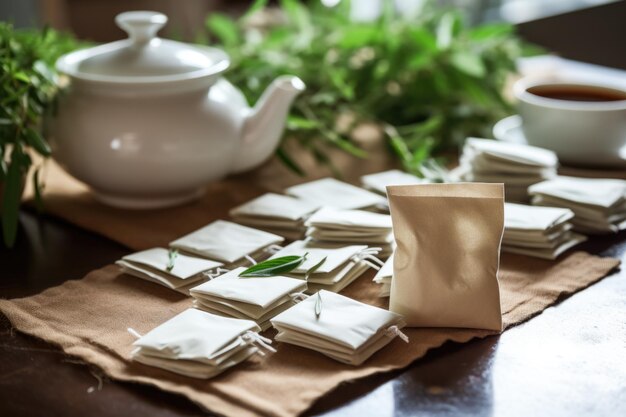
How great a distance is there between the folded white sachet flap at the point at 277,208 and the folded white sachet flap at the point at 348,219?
0.05 m

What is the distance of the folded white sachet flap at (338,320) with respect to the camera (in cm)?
73

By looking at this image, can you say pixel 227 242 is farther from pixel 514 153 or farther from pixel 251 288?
pixel 514 153

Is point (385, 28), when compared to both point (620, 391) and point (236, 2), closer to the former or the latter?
point (620, 391)

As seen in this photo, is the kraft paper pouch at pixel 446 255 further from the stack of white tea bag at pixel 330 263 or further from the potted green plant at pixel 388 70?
the potted green plant at pixel 388 70

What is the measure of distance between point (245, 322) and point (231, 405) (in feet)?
0.35

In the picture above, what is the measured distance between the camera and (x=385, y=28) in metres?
1.48

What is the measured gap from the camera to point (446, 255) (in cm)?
79

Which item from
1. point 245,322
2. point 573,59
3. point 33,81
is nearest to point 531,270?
point 245,322

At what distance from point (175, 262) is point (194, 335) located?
208mm

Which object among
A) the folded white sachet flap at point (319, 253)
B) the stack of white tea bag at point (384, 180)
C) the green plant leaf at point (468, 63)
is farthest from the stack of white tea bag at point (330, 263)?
the green plant leaf at point (468, 63)

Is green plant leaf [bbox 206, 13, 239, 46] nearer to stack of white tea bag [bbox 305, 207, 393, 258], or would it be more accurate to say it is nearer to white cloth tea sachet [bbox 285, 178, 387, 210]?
white cloth tea sachet [bbox 285, 178, 387, 210]

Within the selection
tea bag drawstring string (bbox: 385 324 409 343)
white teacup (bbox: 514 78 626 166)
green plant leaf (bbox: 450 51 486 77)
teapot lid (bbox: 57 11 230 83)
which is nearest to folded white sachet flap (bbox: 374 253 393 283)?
tea bag drawstring string (bbox: 385 324 409 343)

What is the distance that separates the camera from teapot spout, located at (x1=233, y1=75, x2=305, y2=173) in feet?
3.77

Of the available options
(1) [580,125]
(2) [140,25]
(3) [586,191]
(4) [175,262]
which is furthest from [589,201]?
(2) [140,25]
